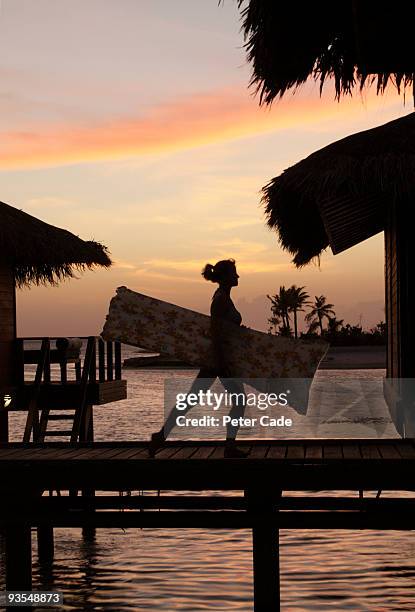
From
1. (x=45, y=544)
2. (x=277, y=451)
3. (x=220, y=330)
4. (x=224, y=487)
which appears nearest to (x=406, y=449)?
(x=277, y=451)

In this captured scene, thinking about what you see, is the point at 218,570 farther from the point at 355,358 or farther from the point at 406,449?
the point at 355,358

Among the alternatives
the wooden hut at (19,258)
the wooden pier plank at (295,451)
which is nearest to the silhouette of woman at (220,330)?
the wooden pier plank at (295,451)

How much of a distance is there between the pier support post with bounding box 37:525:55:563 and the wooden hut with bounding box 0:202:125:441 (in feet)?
9.65

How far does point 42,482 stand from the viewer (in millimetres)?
8391

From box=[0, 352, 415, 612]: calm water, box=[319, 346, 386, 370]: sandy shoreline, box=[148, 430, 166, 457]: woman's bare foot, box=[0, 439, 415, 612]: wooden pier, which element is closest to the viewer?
box=[0, 439, 415, 612]: wooden pier

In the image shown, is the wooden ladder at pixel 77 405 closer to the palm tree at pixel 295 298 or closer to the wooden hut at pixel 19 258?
the wooden hut at pixel 19 258

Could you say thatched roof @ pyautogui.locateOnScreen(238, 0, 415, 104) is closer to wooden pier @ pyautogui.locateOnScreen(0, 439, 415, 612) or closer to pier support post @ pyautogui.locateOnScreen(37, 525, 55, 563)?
wooden pier @ pyautogui.locateOnScreen(0, 439, 415, 612)

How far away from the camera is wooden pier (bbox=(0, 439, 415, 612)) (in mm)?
7988

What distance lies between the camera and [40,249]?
16.0 metres

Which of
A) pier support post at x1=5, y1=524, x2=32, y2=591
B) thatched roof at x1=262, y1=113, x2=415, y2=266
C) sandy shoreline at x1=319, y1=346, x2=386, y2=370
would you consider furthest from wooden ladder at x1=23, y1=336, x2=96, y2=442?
sandy shoreline at x1=319, y1=346, x2=386, y2=370

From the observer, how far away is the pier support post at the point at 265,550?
8.24m

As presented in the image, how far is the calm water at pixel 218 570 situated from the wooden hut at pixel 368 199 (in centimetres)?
171

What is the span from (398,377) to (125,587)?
3.84 meters

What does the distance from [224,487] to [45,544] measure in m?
5.19
